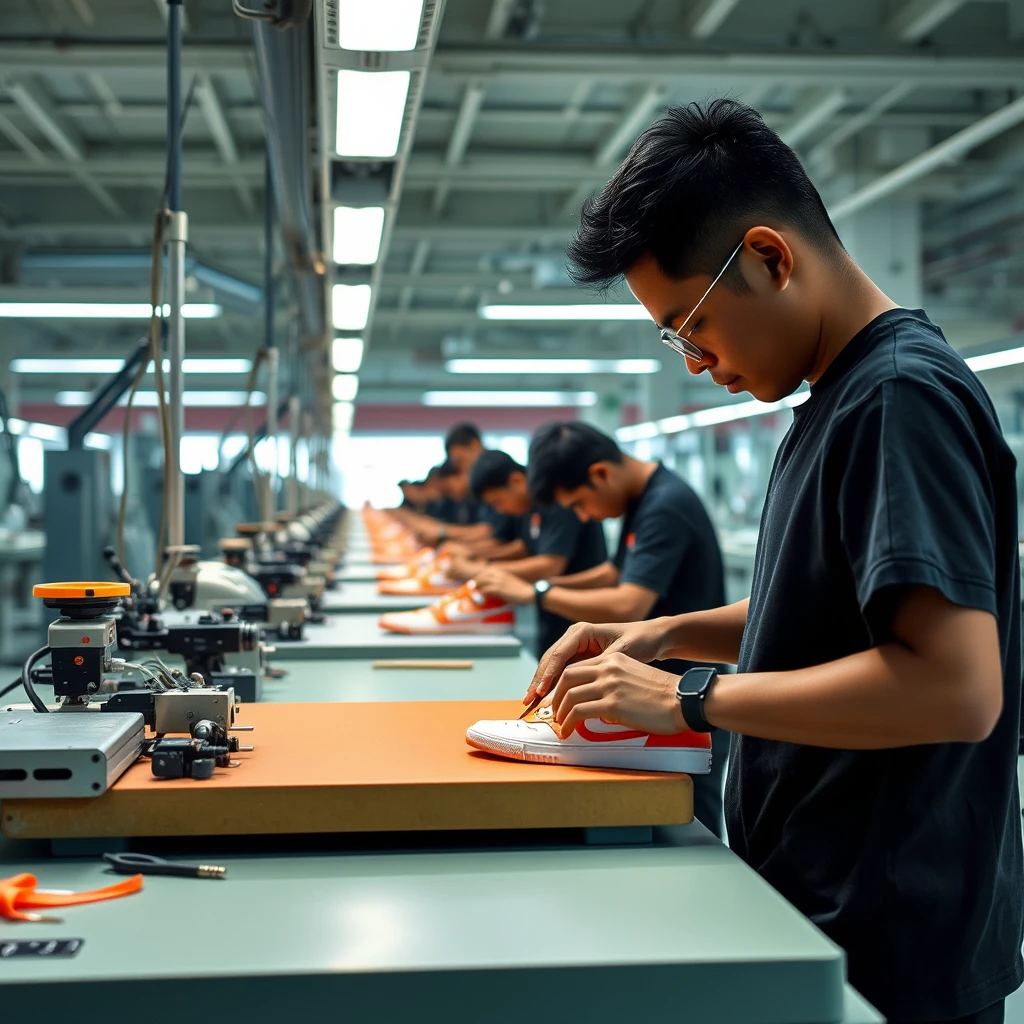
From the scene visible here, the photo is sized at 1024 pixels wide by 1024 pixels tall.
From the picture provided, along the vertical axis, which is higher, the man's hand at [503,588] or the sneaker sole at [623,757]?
the man's hand at [503,588]

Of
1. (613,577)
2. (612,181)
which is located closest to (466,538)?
(613,577)

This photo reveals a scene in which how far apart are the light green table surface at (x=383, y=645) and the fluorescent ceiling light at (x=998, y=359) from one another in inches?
67.6

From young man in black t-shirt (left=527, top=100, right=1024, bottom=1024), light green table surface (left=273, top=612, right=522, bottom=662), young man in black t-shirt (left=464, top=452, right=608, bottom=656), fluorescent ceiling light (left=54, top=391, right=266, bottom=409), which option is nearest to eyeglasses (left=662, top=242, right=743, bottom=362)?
young man in black t-shirt (left=527, top=100, right=1024, bottom=1024)

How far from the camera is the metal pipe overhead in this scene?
5.41 metres

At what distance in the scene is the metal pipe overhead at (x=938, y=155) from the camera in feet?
17.7

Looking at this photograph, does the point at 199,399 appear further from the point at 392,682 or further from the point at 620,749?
the point at 620,749

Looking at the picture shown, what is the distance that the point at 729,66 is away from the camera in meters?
4.81

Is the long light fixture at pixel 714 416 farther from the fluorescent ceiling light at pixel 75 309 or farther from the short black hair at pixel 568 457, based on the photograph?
the fluorescent ceiling light at pixel 75 309

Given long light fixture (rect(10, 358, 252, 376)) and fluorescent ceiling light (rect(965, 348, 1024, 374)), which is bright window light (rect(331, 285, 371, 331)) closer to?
fluorescent ceiling light (rect(965, 348, 1024, 374))

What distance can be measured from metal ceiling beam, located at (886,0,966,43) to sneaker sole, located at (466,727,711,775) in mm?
4699

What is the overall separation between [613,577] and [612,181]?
8.33 feet

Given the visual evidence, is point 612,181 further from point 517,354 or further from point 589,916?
point 517,354

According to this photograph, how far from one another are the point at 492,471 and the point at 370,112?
2.51 m

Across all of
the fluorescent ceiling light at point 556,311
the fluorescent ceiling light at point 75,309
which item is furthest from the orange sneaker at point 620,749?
the fluorescent ceiling light at point 556,311
